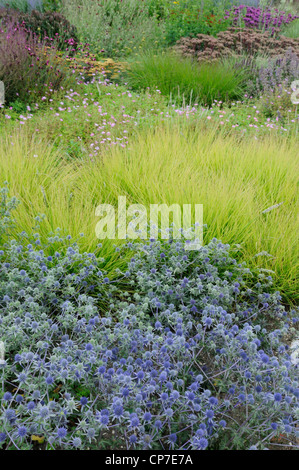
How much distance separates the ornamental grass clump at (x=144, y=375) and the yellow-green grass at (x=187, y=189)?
0.38 metres

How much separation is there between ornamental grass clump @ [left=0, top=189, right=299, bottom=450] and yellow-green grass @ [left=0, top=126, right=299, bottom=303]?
0.38 metres

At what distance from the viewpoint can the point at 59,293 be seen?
2.60m

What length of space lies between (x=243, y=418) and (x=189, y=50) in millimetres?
7455

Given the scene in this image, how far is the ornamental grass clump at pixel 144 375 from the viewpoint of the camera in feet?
5.19

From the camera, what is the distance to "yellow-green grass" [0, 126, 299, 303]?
2947 mm

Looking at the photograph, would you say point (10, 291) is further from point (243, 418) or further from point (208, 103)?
point (208, 103)

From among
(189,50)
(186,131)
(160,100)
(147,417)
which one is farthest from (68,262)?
(189,50)

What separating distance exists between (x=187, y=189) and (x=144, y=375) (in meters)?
1.82

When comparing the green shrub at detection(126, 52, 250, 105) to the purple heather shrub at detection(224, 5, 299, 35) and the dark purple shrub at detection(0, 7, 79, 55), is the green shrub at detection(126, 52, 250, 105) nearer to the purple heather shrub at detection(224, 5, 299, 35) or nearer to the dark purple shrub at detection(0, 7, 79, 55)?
Answer: the dark purple shrub at detection(0, 7, 79, 55)

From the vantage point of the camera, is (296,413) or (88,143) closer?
(296,413)

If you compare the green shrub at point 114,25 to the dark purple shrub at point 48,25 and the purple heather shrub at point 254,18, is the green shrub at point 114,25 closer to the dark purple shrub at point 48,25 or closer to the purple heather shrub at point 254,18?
the dark purple shrub at point 48,25

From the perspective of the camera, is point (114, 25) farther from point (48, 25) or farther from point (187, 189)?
point (187, 189)

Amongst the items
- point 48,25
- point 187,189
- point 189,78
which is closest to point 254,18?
point 189,78

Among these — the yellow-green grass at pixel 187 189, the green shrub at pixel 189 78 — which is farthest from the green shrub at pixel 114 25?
the yellow-green grass at pixel 187 189
